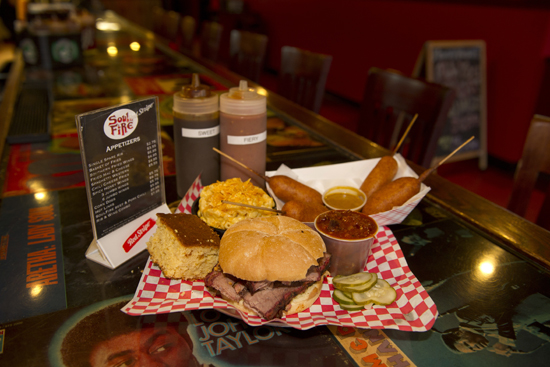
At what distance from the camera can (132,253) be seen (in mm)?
1110

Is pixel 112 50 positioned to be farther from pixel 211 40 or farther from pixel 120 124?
pixel 120 124

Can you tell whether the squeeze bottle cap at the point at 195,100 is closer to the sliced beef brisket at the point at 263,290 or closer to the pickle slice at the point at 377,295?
the sliced beef brisket at the point at 263,290

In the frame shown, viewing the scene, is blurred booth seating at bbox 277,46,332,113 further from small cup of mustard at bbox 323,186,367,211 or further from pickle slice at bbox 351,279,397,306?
pickle slice at bbox 351,279,397,306

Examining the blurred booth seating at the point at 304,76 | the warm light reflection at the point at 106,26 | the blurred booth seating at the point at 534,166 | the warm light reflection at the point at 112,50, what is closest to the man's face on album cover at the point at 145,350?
the blurred booth seating at the point at 534,166

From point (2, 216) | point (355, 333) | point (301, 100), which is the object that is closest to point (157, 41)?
point (301, 100)

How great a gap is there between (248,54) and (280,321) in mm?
3062

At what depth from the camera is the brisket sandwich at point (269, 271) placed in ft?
2.92

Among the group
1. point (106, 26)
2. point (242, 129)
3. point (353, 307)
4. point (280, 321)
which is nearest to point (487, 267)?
point (353, 307)

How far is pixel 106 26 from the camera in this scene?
571cm

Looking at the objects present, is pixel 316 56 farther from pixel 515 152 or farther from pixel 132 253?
pixel 515 152

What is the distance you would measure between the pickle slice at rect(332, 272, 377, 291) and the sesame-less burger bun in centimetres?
9

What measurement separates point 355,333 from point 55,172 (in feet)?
4.31

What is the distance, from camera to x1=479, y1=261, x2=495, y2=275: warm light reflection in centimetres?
109

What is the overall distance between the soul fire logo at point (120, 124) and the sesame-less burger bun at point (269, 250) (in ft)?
1.19
